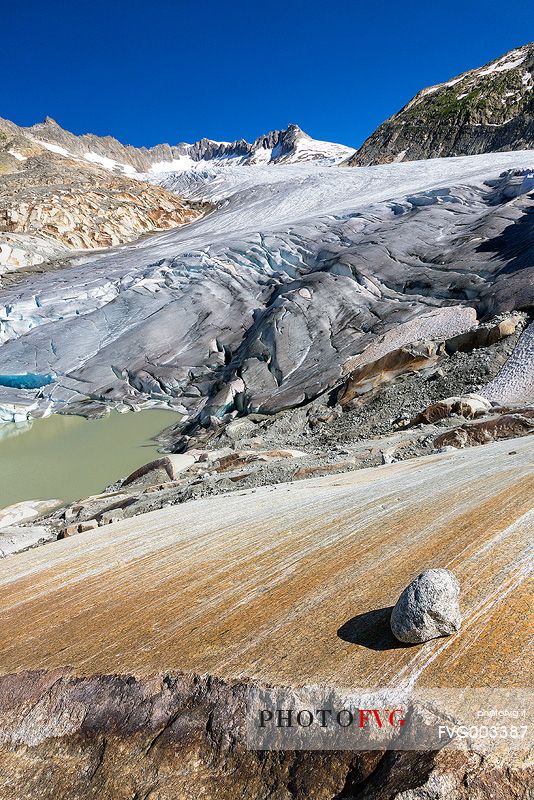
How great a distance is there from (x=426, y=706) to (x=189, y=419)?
1534 cm

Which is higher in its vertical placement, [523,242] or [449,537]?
[523,242]

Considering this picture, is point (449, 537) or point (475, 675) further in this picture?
point (449, 537)

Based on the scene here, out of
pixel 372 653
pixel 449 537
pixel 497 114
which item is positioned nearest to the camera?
pixel 372 653

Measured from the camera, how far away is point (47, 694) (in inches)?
131

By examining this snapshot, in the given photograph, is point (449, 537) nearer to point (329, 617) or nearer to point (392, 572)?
point (392, 572)

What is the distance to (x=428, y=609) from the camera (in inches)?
111

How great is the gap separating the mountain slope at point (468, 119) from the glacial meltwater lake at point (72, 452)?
193 feet

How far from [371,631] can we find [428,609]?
50 centimetres

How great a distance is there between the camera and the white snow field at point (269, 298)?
16.9 metres

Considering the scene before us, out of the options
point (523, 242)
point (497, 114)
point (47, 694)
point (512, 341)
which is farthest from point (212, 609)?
point (497, 114)

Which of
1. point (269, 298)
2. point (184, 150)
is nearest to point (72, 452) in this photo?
point (269, 298)

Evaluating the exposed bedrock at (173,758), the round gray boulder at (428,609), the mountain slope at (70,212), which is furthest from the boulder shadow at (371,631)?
the mountain slope at (70,212)

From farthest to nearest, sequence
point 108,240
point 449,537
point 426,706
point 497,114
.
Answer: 1. point 497,114
2. point 108,240
3. point 449,537
4. point 426,706

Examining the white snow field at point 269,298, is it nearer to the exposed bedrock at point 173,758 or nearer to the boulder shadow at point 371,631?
the boulder shadow at point 371,631
